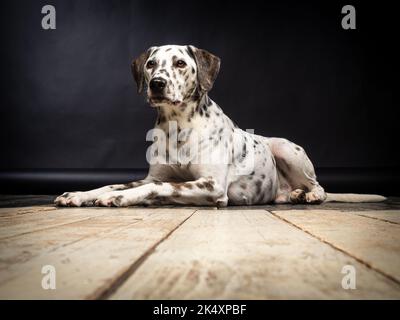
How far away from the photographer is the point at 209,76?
315cm

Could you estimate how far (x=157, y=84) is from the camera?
110 inches

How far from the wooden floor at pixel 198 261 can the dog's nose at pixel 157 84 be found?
147 centimetres

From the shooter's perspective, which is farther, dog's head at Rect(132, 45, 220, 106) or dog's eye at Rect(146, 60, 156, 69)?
dog's eye at Rect(146, 60, 156, 69)

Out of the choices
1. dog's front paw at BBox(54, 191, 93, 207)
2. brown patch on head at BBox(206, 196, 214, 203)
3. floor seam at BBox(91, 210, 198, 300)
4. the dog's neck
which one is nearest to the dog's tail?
brown patch on head at BBox(206, 196, 214, 203)

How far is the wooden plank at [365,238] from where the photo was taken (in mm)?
891

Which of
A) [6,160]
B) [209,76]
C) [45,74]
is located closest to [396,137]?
[209,76]

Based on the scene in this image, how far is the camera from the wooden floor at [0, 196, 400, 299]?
26.8 inches

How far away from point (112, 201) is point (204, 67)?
1183 mm

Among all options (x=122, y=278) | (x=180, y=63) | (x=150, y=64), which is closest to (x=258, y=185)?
(x=180, y=63)

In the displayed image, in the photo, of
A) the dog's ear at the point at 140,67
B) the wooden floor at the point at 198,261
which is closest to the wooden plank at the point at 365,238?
the wooden floor at the point at 198,261

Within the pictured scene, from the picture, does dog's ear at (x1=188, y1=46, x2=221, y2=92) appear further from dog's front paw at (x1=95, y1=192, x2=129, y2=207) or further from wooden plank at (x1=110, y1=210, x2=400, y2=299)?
wooden plank at (x1=110, y1=210, x2=400, y2=299)

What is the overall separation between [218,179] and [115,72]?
3373 mm

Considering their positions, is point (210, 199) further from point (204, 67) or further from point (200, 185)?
point (204, 67)

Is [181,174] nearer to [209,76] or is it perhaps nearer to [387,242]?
[209,76]
